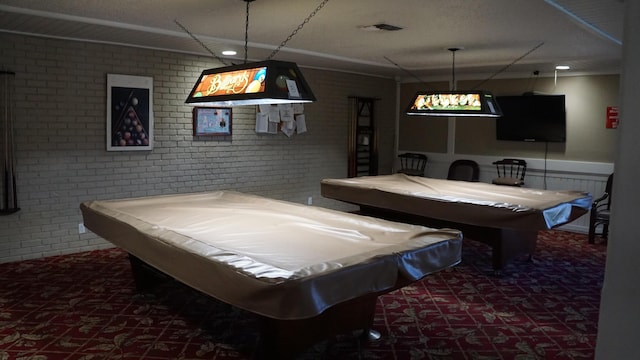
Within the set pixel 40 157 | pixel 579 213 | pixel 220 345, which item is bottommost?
pixel 220 345

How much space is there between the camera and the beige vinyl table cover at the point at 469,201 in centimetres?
441

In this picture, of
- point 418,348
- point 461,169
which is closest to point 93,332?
point 418,348

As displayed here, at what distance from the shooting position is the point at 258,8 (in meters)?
4.15

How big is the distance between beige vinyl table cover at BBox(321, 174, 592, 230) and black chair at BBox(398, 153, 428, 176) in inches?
103

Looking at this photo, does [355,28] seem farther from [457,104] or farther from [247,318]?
[247,318]

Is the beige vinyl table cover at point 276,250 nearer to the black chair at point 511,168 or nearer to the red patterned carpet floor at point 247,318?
the red patterned carpet floor at point 247,318

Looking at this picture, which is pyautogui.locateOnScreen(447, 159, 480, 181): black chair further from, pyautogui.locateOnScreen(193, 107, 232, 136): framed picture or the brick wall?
pyautogui.locateOnScreen(193, 107, 232, 136): framed picture

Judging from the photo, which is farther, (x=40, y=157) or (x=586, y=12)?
(x=40, y=157)

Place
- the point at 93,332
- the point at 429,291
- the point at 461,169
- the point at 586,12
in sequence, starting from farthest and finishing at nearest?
the point at 461,169
the point at 429,291
the point at 586,12
the point at 93,332

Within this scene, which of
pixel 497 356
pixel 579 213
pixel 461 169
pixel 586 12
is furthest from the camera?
pixel 461 169

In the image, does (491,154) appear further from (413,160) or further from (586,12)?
(586,12)

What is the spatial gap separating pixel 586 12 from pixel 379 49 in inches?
104

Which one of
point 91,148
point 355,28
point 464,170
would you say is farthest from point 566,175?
point 91,148

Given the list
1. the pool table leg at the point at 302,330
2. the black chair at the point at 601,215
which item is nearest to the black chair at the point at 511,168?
the black chair at the point at 601,215
